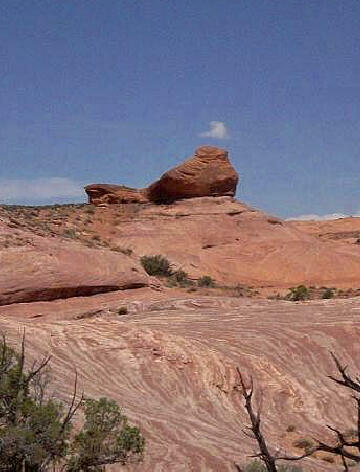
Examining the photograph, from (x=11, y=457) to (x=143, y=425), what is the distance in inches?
147

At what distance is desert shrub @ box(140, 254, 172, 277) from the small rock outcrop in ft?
42.0

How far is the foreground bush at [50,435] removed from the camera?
26.9 feet

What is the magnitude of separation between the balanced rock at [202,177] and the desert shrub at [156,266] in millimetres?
12767

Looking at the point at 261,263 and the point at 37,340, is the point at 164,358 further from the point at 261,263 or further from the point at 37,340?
the point at 261,263

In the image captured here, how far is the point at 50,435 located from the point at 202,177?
4168cm

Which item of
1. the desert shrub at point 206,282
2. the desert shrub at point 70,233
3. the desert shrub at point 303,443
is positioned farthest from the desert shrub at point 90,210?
the desert shrub at point 303,443

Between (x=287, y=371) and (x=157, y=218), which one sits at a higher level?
(x=157, y=218)

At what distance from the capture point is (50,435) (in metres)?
8.53

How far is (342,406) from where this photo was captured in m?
16.2

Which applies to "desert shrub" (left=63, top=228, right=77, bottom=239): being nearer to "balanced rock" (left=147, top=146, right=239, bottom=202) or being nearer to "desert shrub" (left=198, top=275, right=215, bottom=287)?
"desert shrub" (left=198, top=275, right=215, bottom=287)

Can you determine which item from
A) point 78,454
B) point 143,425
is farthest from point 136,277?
point 78,454

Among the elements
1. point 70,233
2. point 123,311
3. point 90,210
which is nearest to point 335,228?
point 90,210

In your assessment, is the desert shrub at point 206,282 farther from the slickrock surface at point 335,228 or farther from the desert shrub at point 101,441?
the slickrock surface at point 335,228

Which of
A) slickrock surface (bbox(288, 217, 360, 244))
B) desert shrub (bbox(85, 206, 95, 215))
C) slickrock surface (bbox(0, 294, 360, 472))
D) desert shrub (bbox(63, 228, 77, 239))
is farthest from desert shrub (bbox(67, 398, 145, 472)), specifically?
slickrock surface (bbox(288, 217, 360, 244))
